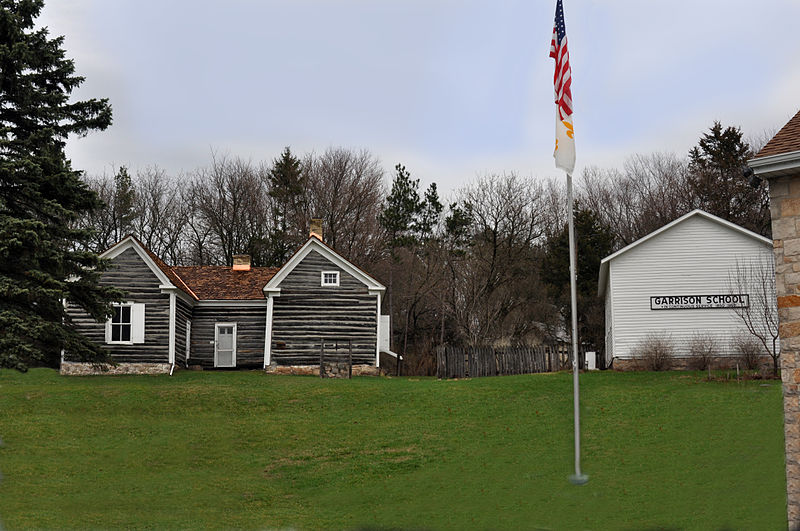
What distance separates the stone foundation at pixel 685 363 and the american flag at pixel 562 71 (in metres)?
19.5

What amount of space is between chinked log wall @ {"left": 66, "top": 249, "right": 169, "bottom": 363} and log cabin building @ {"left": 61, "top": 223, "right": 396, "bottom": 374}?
38 mm

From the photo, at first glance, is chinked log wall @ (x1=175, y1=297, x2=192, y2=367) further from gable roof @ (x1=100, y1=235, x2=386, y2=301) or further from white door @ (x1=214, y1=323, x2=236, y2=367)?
white door @ (x1=214, y1=323, x2=236, y2=367)

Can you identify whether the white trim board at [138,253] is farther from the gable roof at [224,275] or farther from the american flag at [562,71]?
the american flag at [562,71]

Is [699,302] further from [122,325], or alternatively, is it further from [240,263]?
[122,325]

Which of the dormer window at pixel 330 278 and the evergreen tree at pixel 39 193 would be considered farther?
the dormer window at pixel 330 278

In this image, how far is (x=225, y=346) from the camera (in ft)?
121

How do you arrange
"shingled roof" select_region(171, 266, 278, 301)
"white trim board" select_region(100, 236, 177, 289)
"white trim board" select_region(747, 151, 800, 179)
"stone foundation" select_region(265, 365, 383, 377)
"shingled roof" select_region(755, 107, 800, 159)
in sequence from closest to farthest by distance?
"white trim board" select_region(747, 151, 800, 179) → "shingled roof" select_region(755, 107, 800, 159) → "white trim board" select_region(100, 236, 177, 289) → "stone foundation" select_region(265, 365, 383, 377) → "shingled roof" select_region(171, 266, 278, 301)

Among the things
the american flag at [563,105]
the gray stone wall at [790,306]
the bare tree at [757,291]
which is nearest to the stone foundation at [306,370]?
the bare tree at [757,291]

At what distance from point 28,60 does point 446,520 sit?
17140mm

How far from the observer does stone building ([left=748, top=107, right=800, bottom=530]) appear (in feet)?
39.5

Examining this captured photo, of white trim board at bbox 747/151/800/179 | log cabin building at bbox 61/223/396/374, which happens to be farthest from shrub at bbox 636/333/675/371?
white trim board at bbox 747/151/800/179

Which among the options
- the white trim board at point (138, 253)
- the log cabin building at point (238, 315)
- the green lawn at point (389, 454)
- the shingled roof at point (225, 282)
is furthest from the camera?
the shingled roof at point (225, 282)

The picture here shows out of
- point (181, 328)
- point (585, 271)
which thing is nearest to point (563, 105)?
point (181, 328)

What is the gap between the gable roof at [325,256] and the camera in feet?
116
